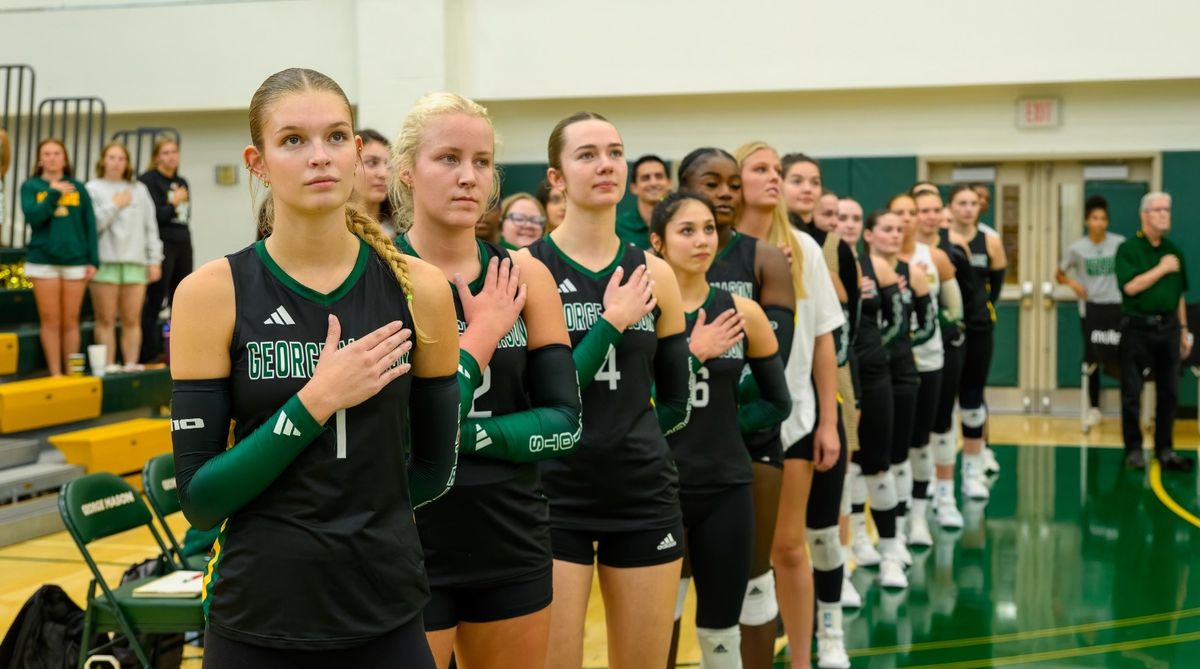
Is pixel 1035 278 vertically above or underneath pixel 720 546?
above

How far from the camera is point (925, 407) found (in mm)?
6766

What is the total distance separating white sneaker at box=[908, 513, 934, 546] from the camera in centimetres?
679

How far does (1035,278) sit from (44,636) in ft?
33.6

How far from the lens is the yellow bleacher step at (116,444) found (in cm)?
814

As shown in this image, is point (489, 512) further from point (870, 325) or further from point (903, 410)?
point (903, 410)

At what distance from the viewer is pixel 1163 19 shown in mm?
11094

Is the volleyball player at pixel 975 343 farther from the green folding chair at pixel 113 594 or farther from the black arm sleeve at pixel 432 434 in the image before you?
the black arm sleeve at pixel 432 434

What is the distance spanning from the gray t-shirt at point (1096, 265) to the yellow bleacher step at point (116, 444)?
25.3 ft

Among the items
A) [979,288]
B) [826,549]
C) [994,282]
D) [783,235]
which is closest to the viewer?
[783,235]

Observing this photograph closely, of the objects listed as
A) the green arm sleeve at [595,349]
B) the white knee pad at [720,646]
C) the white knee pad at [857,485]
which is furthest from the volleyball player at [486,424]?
the white knee pad at [857,485]

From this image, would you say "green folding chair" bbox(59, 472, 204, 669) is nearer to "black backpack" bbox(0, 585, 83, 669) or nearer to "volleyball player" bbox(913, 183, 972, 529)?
"black backpack" bbox(0, 585, 83, 669)

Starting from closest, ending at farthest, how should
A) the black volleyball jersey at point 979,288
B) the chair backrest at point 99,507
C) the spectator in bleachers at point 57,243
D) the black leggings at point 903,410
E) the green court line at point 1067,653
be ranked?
the chair backrest at point 99,507 < the green court line at point 1067,653 < the black leggings at point 903,410 < the black volleyball jersey at point 979,288 < the spectator in bleachers at point 57,243

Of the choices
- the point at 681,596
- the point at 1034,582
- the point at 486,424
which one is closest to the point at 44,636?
the point at 681,596

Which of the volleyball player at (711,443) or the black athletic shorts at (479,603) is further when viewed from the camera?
the volleyball player at (711,443)
